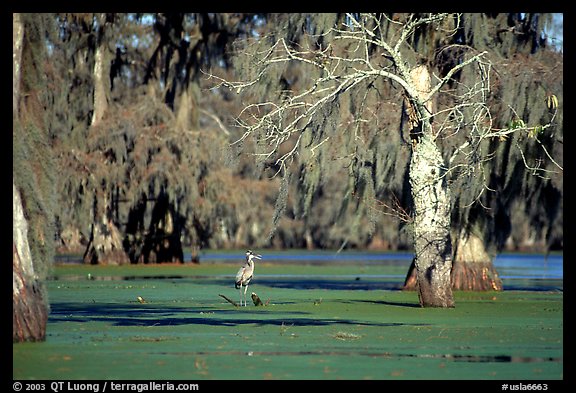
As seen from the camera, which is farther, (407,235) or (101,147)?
(101,147)

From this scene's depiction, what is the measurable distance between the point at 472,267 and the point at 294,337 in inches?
471

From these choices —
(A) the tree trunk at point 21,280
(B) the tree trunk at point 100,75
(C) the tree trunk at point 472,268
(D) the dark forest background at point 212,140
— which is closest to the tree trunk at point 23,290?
(A) the tree trunk at point 21,280

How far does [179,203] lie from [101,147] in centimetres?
351

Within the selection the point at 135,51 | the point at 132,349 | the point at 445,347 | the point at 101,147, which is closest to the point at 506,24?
the point at 445,347

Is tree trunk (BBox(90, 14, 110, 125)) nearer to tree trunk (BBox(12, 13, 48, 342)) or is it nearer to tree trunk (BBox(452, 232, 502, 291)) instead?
tree trunk (BBox(452, 232, 502, 291))

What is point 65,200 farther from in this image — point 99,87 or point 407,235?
point 407,235

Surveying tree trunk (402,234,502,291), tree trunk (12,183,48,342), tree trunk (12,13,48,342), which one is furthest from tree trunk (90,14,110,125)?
tree trunk (12,183,48,342)

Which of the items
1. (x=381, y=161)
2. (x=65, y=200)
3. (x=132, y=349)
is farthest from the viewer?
(x=65, y=200)

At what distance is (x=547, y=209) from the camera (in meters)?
26.1

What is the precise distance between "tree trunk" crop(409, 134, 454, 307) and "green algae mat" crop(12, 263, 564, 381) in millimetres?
437

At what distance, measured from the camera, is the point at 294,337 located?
49.6 feet

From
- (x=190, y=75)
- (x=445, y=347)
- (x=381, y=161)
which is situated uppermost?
(x=190, y=75)

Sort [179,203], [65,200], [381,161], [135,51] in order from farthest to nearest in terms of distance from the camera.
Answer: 1. [135,51]
2. [179,203]
3. [65,200]
4. [381,161]

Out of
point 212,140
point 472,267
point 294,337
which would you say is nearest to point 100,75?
point 212,140
